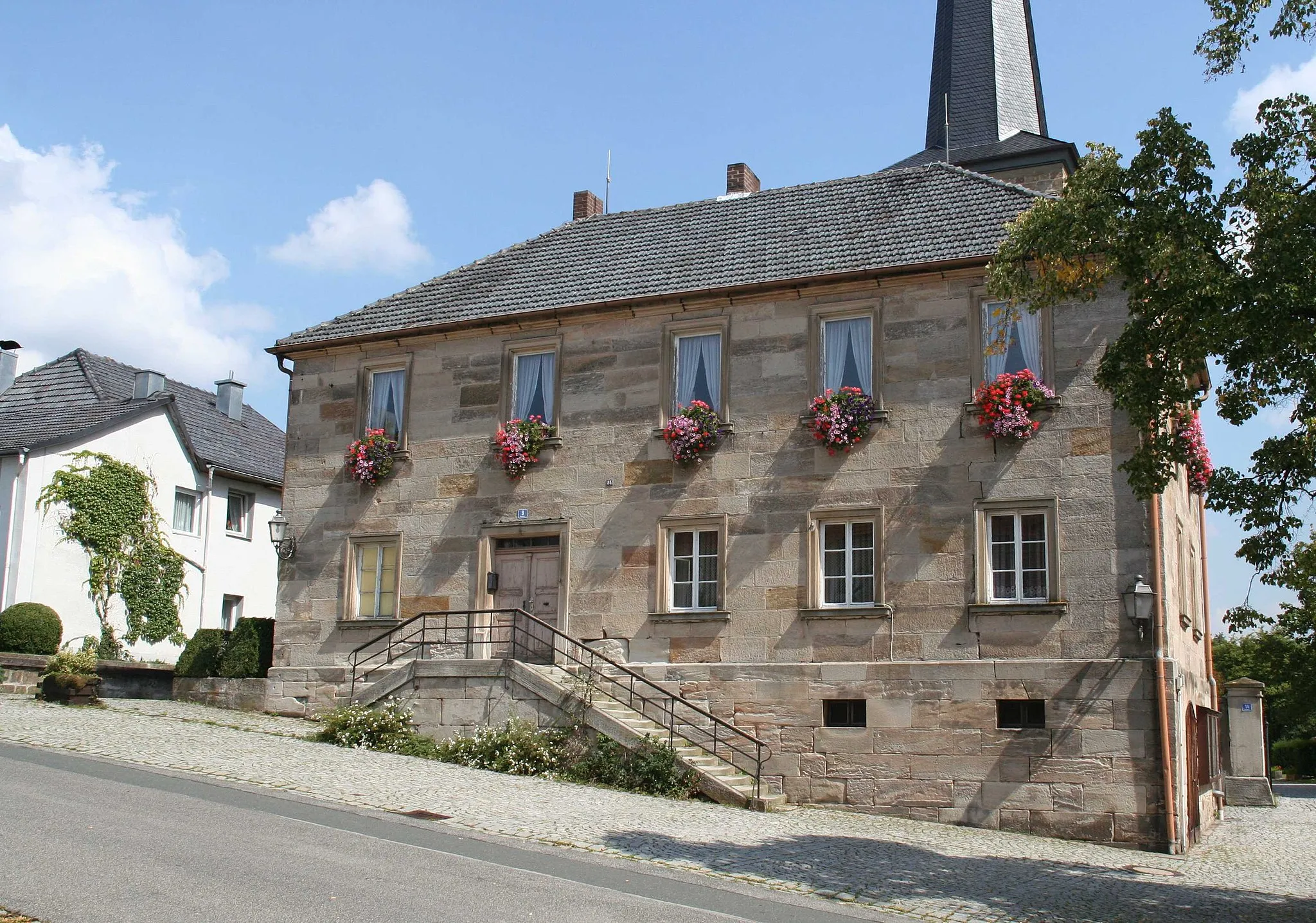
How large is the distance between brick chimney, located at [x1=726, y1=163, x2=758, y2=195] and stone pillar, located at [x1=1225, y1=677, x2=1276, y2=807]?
47.8 feet

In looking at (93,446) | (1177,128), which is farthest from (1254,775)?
(93,446)

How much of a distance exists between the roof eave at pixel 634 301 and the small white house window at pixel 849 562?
12.2 ft

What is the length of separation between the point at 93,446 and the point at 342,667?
12.9 metres

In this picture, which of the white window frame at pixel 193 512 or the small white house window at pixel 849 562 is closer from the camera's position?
the small white house window at pixel 849 562

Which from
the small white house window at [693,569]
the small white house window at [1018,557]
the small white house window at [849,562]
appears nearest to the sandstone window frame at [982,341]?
the small white house window at [1018,557]

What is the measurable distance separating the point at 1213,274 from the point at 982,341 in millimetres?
7069

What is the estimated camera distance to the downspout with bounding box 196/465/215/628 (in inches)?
1305

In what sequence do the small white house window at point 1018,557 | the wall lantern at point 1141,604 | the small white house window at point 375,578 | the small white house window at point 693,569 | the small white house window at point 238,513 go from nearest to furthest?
the wall lantern at point 1141,604, the small white house window at point 1018,557, the small white house window at point 693,569, the small white house window at point 375,578, the small white house window at point 238,513

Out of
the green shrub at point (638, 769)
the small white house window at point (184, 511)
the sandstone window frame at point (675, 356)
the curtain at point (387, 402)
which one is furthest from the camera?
the small white house window at point (184, 511)

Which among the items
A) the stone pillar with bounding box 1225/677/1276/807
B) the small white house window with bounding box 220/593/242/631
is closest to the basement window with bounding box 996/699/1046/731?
the stone pillar with bounding box 1225/677/1276/807

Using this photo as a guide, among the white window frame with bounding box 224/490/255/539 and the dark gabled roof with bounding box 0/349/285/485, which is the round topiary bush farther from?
the white window frame with bounding box 224/490/255/539

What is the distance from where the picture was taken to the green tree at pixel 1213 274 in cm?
1141

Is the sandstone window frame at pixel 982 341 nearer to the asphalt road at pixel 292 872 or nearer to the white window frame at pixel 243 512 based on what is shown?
the asphalt road at pixel 292 872

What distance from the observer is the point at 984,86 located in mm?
31000
